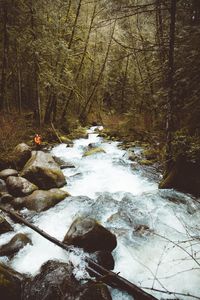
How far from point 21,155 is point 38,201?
10.6 feet

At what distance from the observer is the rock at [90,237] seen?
15.9 ft

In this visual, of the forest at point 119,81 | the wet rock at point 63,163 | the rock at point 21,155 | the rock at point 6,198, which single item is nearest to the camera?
the forest at point 119,81

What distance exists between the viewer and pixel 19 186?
7453mm

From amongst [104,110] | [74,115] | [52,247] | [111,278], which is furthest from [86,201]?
[104,110]

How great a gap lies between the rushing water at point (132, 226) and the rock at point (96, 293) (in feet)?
0.73

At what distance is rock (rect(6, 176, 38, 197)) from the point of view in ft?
24.2

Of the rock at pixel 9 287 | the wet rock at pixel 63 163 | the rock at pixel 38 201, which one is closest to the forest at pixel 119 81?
the rock at pixel 9 287

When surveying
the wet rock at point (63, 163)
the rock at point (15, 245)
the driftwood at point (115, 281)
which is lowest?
the wet rock at point (63, 163)

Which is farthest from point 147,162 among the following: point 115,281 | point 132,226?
point 115,281

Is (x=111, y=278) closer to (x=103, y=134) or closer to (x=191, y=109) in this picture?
(x=191, y=109)

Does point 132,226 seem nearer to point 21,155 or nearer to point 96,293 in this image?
point 96,293

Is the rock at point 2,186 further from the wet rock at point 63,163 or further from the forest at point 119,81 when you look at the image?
the wet rock at point 63,163

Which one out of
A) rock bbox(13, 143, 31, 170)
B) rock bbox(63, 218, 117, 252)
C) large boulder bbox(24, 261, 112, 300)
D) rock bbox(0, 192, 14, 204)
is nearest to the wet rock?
rock bbox(13, 143, 31, 170)

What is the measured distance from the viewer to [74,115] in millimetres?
23000
